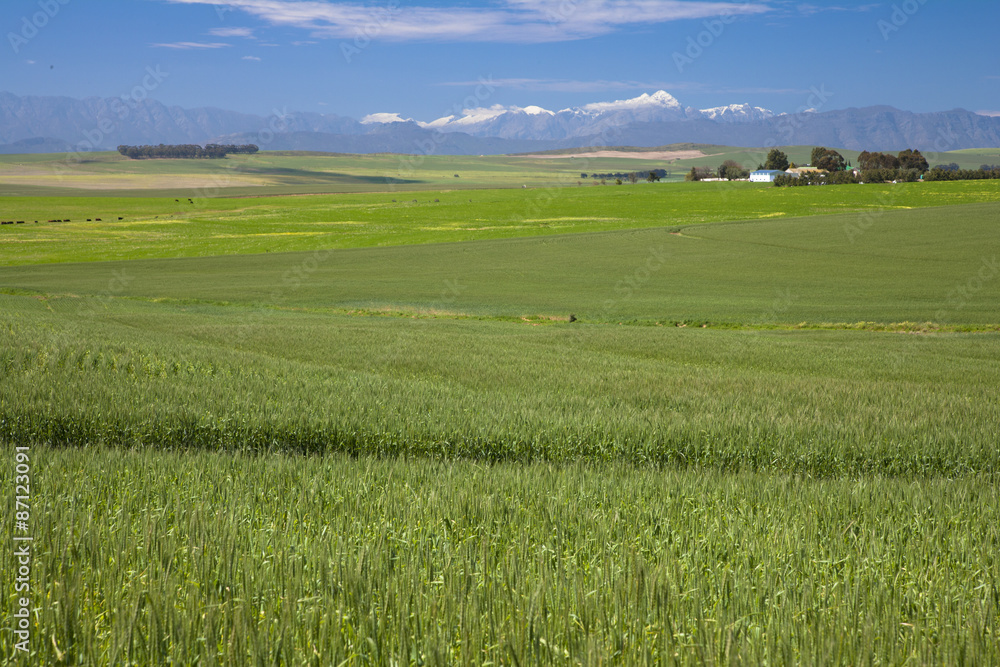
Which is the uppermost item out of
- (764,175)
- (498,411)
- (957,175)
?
(764,175)

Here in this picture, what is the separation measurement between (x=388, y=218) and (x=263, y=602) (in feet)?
355

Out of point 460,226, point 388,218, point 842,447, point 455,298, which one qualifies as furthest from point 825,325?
point 388,218

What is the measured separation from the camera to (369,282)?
5306 centimetres

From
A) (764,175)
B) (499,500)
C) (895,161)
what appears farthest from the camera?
(764,175)

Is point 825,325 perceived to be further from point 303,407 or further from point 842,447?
point 303,407

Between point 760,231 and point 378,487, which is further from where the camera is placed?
point 760,231

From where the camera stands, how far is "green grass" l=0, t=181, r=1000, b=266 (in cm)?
7750
